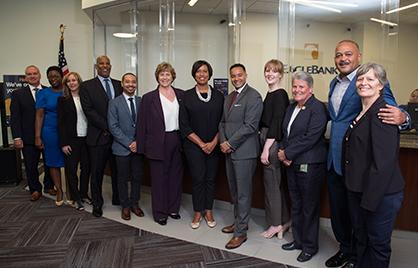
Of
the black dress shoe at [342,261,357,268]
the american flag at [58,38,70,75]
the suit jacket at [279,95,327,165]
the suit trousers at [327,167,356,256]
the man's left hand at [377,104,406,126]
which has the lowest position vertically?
the black dress shoe at [342,261,357,268]

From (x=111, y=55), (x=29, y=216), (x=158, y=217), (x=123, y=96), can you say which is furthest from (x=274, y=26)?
(x=29, y=216)

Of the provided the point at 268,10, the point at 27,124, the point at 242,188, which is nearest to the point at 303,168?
the point at 242,188

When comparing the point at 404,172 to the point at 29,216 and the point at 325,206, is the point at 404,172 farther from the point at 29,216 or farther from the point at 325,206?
the point at 29,216

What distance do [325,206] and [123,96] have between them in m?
2.30

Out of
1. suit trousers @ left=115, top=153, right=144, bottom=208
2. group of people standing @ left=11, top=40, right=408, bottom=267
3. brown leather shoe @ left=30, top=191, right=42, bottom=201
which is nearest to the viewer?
group of people standing @ left=11, top=40, right=408, bottom=267

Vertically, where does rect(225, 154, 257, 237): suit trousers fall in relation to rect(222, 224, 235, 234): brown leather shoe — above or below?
above

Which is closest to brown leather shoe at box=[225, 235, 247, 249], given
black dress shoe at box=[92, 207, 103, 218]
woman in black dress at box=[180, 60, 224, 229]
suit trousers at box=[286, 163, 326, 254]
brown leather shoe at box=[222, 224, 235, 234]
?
brown leather shoe at box=[222, 224, 235, 234]

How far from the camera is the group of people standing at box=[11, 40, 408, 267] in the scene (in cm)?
206

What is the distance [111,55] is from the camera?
7.04 meters

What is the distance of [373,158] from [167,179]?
216 cm

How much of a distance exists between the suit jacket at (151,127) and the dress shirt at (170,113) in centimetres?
3

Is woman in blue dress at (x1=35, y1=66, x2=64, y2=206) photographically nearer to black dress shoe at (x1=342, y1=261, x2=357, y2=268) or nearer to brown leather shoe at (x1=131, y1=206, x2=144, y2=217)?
brown leather shoe at (x1=131, y1=206, x2=144, y2=217)

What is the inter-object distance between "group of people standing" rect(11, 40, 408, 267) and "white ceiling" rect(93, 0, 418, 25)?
232 cm

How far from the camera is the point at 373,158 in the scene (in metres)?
1.98
